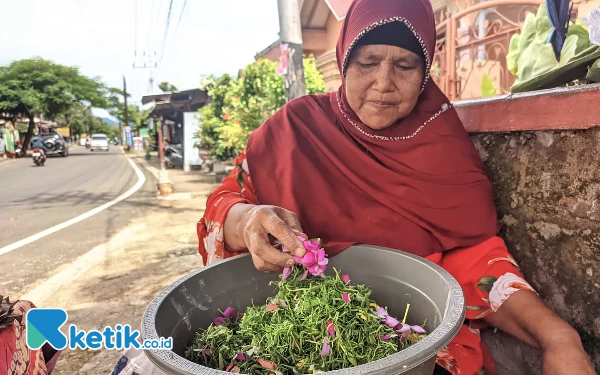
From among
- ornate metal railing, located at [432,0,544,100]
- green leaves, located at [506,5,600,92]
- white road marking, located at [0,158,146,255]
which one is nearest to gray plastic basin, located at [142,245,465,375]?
green leaves, located at [506,5,600,92]

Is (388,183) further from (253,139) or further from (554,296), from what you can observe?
(554,296)

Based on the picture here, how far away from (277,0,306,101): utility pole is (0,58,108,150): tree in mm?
22515

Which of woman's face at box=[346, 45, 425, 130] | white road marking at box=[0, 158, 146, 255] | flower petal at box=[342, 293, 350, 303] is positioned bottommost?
white road marking at box=[0, 158, 146, 255]

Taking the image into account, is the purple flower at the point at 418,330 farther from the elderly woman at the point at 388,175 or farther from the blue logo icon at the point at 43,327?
the blue logo icon at the point at 43,327

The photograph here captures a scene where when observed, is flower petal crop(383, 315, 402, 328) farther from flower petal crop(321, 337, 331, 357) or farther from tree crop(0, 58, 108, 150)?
tree crop(0, 58, 108, 150)

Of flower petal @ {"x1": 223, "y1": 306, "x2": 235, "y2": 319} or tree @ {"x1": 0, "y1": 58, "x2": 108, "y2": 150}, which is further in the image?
tree @ {"x1": 0, "y1": 58, "x2": 108, "y2": 150}

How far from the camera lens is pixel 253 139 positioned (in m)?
1.79

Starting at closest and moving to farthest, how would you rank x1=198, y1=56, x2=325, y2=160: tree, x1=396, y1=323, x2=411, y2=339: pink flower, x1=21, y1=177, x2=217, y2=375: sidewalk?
1. x1=396, y1=323, x2=411, y2=339: pink flower
2. x1=21, y1=177, x2=217, y2=375: sidewalk
3. x1=198, y1=56, x2=325, y2=160: tree

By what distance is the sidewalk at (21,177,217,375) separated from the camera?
274cm

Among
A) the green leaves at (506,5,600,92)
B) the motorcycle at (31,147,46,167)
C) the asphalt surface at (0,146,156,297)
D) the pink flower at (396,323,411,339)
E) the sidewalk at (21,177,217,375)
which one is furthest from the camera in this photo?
the motorcycle at (31,147,46,167)

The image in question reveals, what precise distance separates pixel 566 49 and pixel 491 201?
796 millimetres

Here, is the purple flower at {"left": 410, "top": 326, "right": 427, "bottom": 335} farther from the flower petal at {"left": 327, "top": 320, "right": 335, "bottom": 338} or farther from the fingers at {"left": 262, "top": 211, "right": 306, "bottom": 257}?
the fingers at {"left": 262, "top": 211, "right": 306, "bottom": 257}

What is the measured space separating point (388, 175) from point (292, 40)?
3607 mm

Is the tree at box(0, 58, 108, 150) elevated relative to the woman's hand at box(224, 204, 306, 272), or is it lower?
elevated
